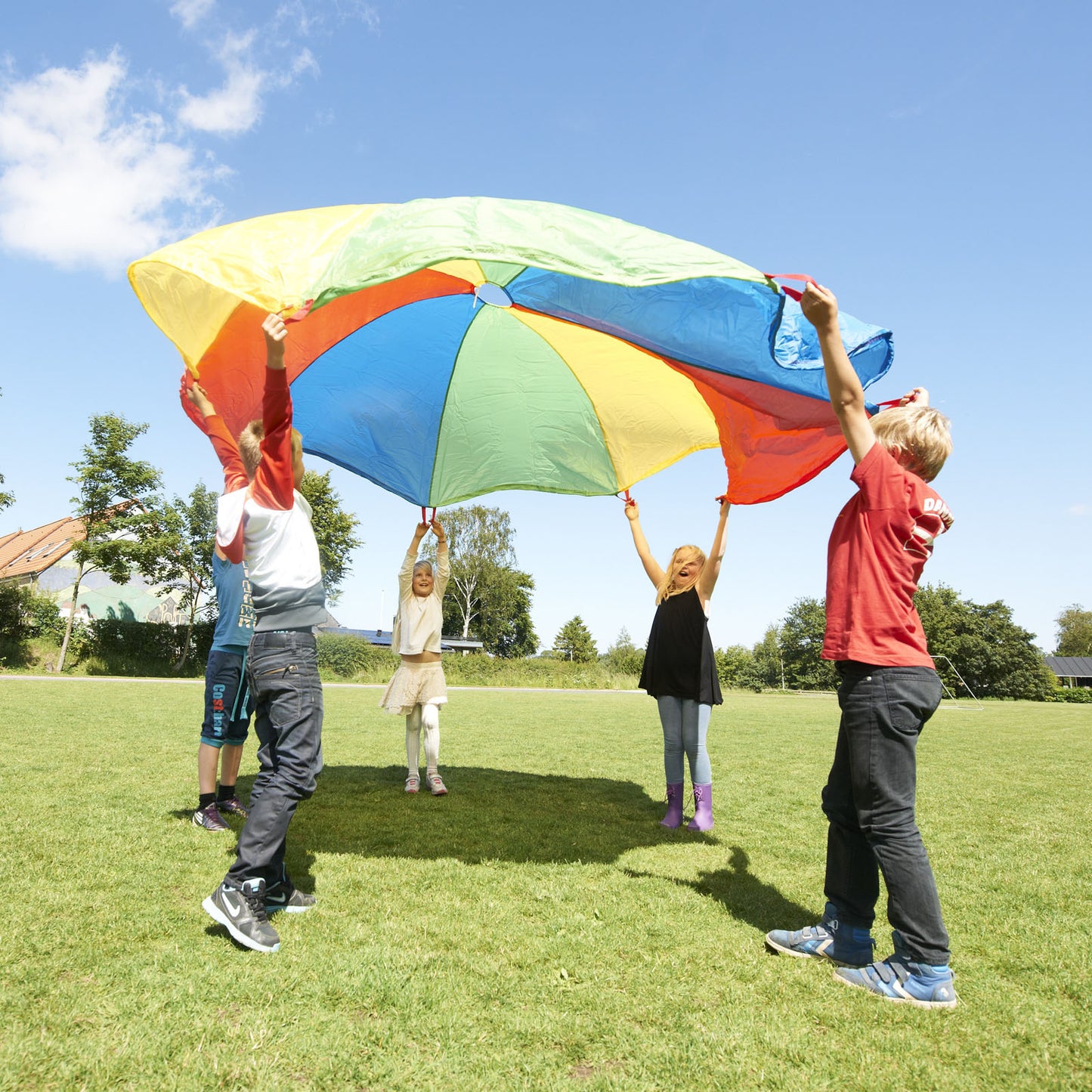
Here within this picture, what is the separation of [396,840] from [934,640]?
62469mm

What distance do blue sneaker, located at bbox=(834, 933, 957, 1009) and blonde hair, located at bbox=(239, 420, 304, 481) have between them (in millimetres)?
3118

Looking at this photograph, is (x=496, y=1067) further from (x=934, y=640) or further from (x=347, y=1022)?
(x=934, y=640)

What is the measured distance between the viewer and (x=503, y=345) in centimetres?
556

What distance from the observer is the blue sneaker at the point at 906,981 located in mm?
2619

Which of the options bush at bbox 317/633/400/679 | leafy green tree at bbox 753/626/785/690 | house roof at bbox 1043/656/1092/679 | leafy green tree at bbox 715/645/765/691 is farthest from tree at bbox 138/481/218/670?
house roof at bbox 1043/656/1092/679

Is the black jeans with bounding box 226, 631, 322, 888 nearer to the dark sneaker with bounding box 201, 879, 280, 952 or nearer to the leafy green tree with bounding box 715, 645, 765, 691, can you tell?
the dark sneaker with bounding box 201, 879, 280, 952

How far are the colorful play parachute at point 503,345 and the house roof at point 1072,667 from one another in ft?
280

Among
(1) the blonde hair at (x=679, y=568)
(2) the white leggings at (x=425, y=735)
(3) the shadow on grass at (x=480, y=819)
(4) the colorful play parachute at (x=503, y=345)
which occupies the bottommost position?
(3) the shadow on grass at (x=480, y=819)

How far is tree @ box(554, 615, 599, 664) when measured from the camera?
73.2 metres

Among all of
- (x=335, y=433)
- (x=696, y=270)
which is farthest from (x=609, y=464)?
(x=696, y=270)

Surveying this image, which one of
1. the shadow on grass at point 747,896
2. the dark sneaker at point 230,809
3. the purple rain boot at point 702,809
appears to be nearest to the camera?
the shadow on grass at point 747,896

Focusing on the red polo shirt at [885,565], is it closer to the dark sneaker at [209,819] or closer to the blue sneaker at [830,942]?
the blue sneaker at [830,942]

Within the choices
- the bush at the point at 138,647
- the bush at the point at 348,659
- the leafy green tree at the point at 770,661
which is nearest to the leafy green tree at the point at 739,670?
the leafy green tree at the point at 770,661

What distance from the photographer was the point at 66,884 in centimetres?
353
